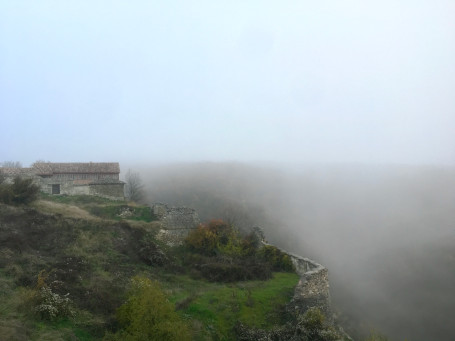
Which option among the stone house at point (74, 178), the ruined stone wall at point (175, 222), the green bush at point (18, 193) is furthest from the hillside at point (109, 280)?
the stone house at point (74, 178)

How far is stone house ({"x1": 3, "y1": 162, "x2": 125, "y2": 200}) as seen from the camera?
2750cm

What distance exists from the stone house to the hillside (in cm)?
700

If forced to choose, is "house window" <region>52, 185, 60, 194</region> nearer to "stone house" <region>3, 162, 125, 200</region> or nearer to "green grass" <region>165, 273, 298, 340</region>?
"stone house" <region>3, 162, 125, 200</region>

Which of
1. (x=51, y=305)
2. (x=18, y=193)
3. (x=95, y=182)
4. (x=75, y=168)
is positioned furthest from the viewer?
(x=75, y=168)

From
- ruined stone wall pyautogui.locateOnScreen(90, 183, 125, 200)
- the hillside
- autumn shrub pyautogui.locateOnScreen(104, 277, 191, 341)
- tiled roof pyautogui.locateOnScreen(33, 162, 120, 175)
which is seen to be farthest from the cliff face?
tiled roof pyautogui.locateOnScreen(33, 162, 120, 175)

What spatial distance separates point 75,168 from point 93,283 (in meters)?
19.7

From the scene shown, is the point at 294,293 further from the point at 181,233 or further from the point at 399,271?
the point at 399,271

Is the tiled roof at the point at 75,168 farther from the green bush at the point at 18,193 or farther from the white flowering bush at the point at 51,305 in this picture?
the white flowering bush at the point at 51,305

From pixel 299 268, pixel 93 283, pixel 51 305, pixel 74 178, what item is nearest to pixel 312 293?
pixel 299 268

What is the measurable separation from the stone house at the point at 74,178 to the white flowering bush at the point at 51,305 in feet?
61.3

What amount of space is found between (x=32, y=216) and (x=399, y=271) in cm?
2578

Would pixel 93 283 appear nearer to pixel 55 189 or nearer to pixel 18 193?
pixel 18 193

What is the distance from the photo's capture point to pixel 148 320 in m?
8.14

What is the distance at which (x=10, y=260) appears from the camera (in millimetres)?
12523
